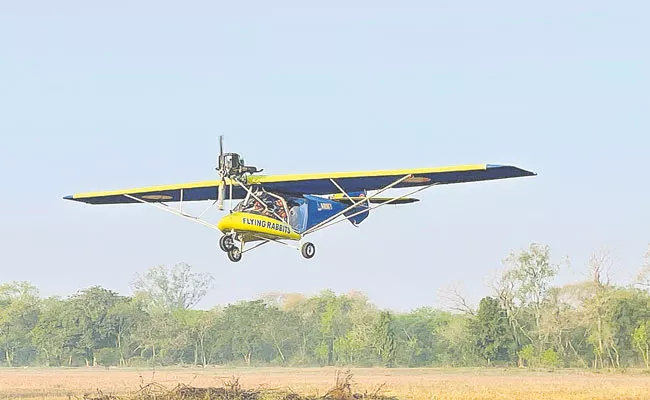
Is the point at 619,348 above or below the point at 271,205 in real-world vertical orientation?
below

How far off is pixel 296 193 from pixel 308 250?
86.0 inches

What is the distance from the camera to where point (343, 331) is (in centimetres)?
9138

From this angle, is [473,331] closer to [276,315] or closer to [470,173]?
[276,315]

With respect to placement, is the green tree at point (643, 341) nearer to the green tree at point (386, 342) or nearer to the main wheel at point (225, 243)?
the green tree at point (386, 342)

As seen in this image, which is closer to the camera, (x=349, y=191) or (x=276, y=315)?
(x=349, y=191)

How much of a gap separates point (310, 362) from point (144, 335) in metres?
16.1

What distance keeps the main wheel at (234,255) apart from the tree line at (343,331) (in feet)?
154

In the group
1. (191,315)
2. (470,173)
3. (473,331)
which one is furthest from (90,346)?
(470,173)

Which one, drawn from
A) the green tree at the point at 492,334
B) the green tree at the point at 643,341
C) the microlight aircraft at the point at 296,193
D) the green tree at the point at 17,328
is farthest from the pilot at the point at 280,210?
the green tree at the point at 17,328

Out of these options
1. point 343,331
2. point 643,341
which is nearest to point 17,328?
point 343,331

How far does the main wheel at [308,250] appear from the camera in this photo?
3375cm

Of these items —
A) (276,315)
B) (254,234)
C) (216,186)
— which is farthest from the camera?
(276,315)

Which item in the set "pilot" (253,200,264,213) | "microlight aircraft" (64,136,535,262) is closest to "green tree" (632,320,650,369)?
"microlight aircraft" (64,136,535,262)

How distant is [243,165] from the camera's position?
32.2m
